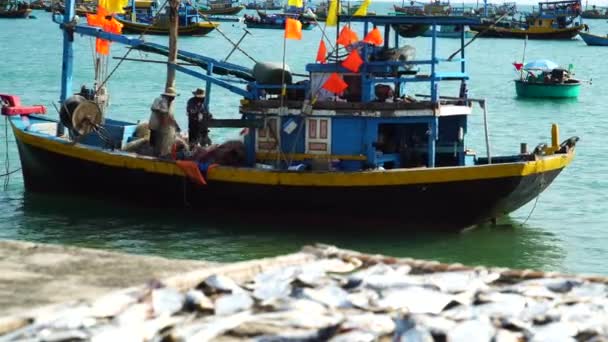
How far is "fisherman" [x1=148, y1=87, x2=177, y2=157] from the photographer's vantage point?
17.4 metres

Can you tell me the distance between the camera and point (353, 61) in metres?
16.3

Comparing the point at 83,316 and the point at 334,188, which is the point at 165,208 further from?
the point at 83,316

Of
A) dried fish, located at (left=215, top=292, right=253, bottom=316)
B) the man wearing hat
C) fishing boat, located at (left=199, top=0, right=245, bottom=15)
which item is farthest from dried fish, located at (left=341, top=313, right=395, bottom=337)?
fishing boat, located at (left=199, top=0, right=245, bottom=15)

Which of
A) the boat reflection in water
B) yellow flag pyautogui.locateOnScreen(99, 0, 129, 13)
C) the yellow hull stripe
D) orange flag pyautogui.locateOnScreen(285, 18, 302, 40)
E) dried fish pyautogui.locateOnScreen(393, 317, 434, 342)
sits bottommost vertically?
the boat reflection in water

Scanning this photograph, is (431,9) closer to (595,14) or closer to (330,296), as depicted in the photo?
(595,14)

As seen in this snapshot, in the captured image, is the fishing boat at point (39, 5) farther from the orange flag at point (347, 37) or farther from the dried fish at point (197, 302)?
the dried fish at point (197, 302)

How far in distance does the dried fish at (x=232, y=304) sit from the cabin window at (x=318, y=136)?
996cm

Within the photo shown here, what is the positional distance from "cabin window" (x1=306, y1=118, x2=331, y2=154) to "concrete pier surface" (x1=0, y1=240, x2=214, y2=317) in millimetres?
8329

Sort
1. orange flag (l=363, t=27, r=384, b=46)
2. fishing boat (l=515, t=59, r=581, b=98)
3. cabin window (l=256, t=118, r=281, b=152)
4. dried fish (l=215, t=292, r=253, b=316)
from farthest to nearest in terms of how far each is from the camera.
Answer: fishing boat (l=515, t=59, r=581, b=98)
cabin window (l=256, t=118, r=281, b=152)
orange flag (l=363, t=27, r=384, b=46)
dried fish (l=215, t=292, r=253, b=316)

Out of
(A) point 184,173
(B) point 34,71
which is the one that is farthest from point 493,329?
(B) point 34,71

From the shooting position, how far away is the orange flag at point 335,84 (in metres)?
16.5

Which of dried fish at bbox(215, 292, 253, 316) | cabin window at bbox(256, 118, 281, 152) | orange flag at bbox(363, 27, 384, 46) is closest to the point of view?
dried fish at bbox(215, 292, 253, 316)

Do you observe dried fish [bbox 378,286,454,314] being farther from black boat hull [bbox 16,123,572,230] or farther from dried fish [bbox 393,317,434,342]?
black boat hull [bbox 16,123,572,230]

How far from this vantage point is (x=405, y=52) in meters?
16.8
